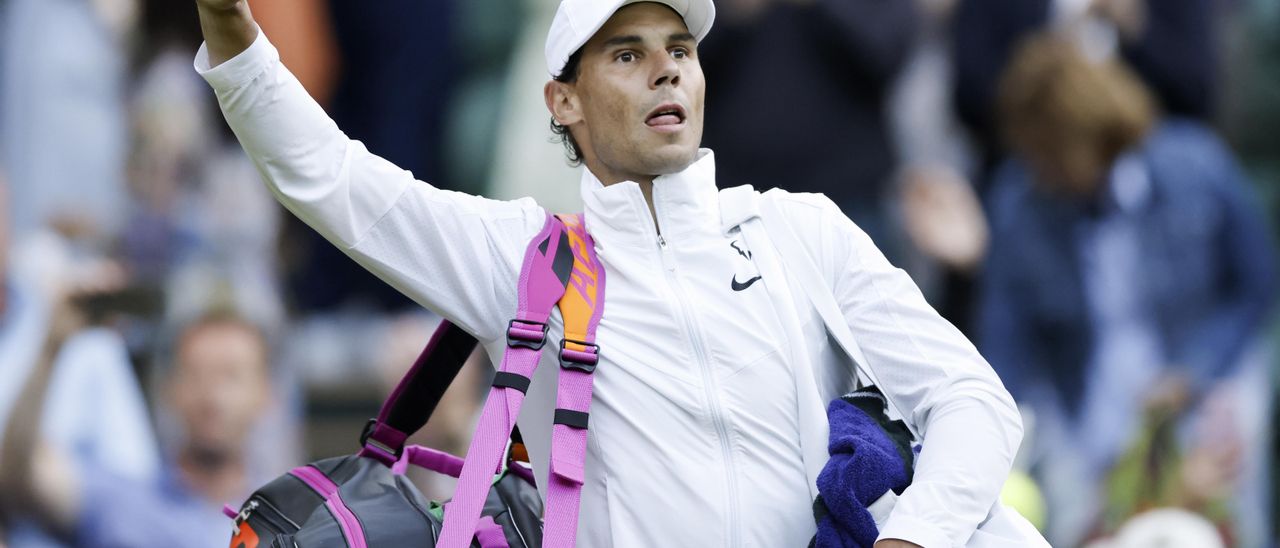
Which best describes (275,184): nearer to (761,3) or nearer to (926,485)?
(926,485)

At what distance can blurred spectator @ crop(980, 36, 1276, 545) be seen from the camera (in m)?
7.69

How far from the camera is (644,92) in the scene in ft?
11.8

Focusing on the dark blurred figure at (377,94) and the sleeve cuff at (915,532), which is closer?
the sleeve cuff at (915,532)

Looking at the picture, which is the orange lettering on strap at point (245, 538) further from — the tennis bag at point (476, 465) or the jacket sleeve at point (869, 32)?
the jacket sleeve at point (869, 32)

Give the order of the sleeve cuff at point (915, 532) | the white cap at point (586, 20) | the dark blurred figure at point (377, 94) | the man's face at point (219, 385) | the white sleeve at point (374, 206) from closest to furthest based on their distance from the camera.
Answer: the sleeve cuff at point (915, 532)
the white sleeve at point (374, 206)
the white cap at point (586, 20)
the man's face at point (219, 385)
the dark blurred figure at point (377, 94)

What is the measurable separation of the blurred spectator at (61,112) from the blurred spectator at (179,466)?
469mm

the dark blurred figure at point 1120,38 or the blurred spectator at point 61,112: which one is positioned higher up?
the dark blurred figure at point 1120,38

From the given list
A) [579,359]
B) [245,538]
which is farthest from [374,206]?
[245,538]

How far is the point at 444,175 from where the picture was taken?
8000mm

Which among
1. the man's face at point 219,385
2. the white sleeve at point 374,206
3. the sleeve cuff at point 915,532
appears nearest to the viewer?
the sleeve cuff at point 915,532

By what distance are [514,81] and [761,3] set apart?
44.8 inches

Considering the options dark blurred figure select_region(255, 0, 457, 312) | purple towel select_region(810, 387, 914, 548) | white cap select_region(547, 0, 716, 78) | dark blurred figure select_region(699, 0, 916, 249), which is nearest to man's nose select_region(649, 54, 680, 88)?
white cap select_region(547, 0, 716, 78)

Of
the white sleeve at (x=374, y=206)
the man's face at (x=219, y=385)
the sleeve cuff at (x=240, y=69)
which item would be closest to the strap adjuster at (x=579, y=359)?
the white sleeve at (x=374, y=206)

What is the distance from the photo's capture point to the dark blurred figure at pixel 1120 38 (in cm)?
767
